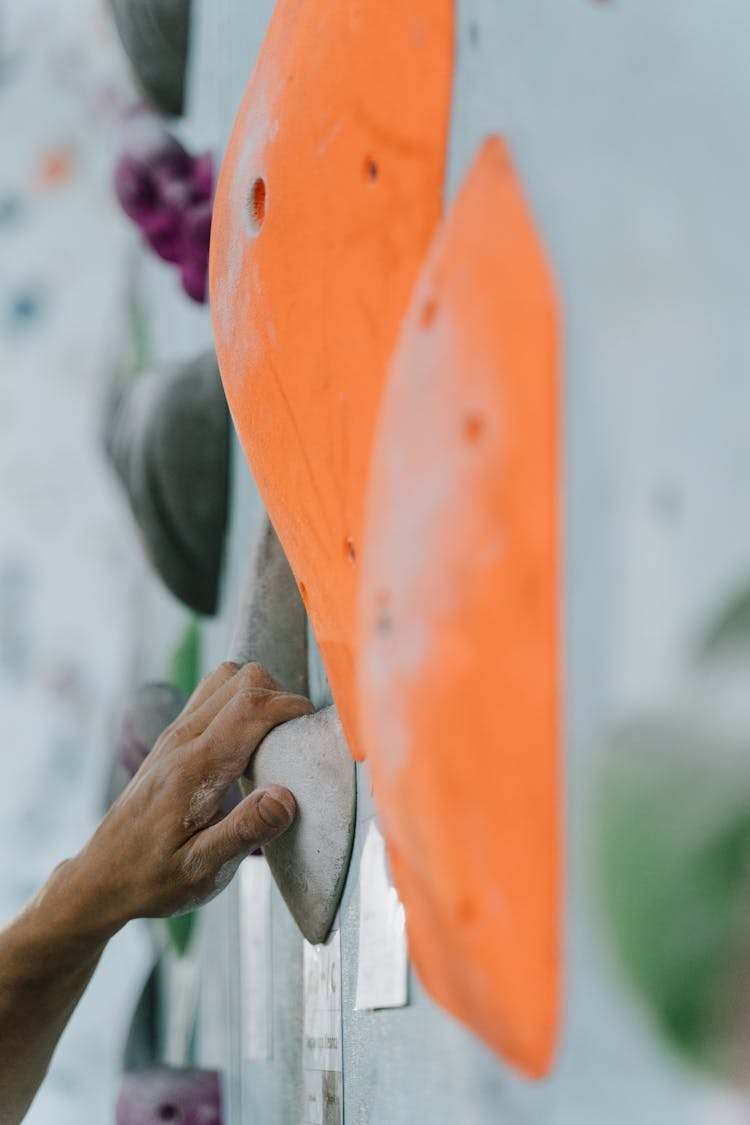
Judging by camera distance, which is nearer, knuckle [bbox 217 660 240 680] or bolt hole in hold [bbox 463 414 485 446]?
bolt hole in hold [bbox 463 414 485 446]

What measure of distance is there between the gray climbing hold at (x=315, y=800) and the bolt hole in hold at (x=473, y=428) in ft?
1.06

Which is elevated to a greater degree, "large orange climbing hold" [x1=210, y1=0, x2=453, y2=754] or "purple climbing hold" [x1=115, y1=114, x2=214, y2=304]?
"large orange climbing hold" [x1=210, y1=0, x2=453, y2=754]

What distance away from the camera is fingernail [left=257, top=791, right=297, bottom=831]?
2.27 ft

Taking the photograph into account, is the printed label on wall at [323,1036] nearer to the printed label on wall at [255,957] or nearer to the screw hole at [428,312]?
the printed label on wall at [255,957]

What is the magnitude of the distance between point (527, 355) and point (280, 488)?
0.30m

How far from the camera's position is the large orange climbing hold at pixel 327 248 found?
0.51m

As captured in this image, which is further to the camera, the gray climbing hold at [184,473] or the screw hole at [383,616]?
the gray climbing hold at [184,473]

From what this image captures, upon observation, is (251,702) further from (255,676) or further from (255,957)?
(255,957)

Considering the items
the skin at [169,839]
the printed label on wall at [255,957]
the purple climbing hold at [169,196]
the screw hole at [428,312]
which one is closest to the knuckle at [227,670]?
the skin at [169,839]

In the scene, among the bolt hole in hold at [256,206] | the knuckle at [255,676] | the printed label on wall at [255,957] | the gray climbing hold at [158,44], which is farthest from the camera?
the gray climbing hold at [158,44]

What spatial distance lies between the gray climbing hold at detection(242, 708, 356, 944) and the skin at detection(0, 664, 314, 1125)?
11 mm

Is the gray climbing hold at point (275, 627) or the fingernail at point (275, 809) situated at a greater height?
the fingernail at point (275, 809)

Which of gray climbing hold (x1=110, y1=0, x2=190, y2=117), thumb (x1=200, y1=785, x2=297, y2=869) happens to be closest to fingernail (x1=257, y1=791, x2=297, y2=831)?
thumb (x1=200, y1=785, x2=297, y2=869)

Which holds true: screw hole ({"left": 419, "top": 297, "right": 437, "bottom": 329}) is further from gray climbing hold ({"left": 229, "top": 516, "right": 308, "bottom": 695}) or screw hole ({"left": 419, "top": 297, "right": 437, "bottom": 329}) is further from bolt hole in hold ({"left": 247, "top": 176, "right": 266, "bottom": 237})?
gray climbing hold ({"left": 229, "top": 516, "right": 308, "bottom": 695})
